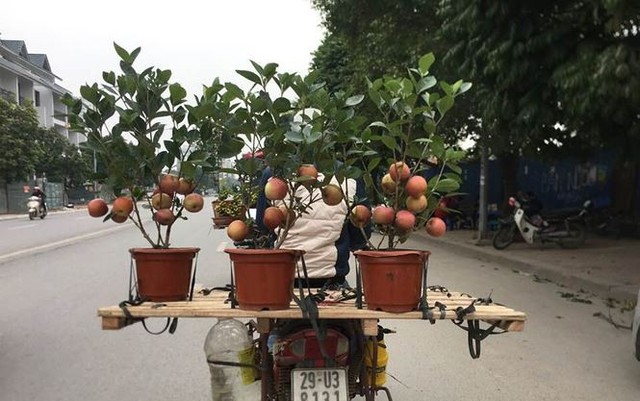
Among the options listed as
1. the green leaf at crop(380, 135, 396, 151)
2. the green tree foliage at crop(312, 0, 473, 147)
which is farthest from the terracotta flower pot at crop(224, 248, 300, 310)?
the green tree foliage at crop(312, 0, 473, 147)

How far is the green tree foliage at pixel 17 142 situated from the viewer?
103 ft

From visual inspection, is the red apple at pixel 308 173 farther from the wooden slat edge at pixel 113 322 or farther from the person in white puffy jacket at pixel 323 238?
the wooden slat edge at pixel 113 322

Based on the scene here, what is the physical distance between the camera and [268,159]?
2.42m

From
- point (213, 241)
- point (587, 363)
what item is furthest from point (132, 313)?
point (213, 241)

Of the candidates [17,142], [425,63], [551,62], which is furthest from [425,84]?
[17,142]

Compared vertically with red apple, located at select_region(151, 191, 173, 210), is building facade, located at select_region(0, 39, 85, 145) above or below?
above

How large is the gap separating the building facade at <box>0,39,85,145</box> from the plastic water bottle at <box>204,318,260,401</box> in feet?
130

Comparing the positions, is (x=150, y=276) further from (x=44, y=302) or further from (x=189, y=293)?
(x=44, y=302)

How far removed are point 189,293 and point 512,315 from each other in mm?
1404

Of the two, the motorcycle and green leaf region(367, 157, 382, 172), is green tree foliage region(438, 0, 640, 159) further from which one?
the motorcycle

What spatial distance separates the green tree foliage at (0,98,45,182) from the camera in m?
31.3

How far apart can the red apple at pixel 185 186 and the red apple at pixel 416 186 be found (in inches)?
37.6

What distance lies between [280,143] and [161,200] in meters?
0.64

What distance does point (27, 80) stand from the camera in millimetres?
46156
